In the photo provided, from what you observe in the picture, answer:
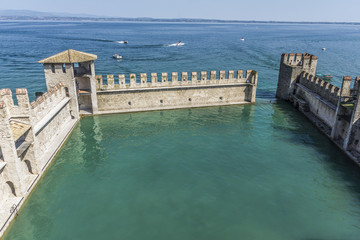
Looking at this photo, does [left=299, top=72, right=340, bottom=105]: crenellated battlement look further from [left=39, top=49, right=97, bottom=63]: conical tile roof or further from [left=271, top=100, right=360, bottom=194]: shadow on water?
[left=39, top=49, right=97, bottom=63]: conical tile roof

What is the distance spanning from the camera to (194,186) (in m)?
14.7

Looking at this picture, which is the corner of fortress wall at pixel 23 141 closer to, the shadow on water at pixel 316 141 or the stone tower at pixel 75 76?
the stone tower at pixel 75 76

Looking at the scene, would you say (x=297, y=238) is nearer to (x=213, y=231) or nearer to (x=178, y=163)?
(x=213, y=231)

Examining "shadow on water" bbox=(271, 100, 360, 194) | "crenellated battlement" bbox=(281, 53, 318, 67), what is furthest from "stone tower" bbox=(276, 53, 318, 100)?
"shadow on water" bbox=(271, 100, 360, 194)

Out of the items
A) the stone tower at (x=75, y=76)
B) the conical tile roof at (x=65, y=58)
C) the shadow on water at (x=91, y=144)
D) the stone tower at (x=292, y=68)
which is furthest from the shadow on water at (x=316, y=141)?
the conical tile roof at (x=65, y=58)

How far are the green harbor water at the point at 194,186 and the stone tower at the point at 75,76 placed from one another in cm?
214

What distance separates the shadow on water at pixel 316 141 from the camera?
52.6 feet

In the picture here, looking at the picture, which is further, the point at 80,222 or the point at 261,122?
the point at 261,122

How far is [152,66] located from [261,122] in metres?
27.6

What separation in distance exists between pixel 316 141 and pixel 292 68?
379 inches

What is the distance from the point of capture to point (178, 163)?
16.8 metres

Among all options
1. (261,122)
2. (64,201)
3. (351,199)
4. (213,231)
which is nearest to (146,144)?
(64,201)

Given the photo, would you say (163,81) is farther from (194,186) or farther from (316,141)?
(316,141)

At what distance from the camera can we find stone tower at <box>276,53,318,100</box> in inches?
1068
